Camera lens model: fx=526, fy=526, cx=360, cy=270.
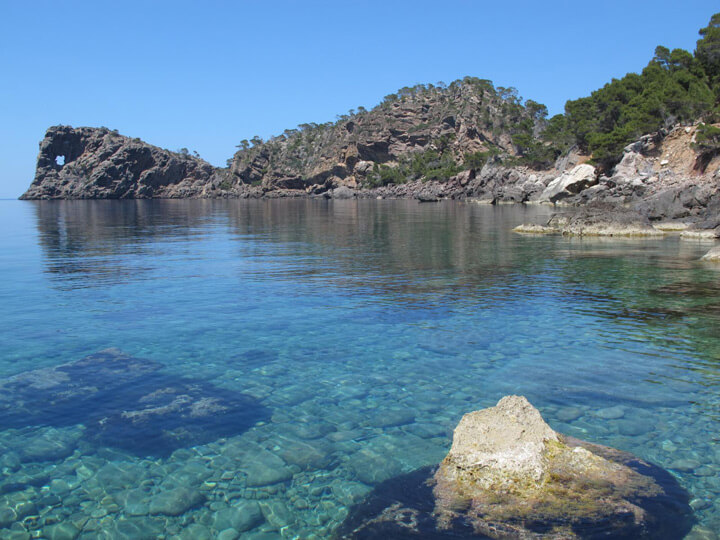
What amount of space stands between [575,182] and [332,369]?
229 feet

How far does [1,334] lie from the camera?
13375 mm

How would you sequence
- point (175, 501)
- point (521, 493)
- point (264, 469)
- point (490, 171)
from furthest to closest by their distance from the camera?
point (490, 171), point (264, 469), point (175, 501), point (521, 493)

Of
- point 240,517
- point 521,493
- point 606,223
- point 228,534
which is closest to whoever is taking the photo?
point 521,493

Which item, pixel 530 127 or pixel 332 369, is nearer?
pixel 332 369

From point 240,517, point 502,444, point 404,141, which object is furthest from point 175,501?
point 404,141

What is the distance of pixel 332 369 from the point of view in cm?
1086

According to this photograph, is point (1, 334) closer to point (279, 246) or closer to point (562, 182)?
point (279, 246)

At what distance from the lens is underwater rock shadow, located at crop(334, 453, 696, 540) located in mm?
5152

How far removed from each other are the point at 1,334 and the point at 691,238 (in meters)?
35.7

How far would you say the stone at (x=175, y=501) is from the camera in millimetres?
6176

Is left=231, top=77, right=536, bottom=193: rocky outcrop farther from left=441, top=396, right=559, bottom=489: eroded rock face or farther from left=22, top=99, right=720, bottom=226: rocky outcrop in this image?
left=441, top=396, right=559, bottom=489: eroded rock face

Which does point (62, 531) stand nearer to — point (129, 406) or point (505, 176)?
point (129, 406)

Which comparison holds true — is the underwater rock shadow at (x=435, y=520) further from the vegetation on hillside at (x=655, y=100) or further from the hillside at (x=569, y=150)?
the vegetation on hillside at (x=655, y=100)

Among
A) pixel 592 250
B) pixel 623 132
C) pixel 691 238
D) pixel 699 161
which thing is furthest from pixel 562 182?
pixel 592 250
